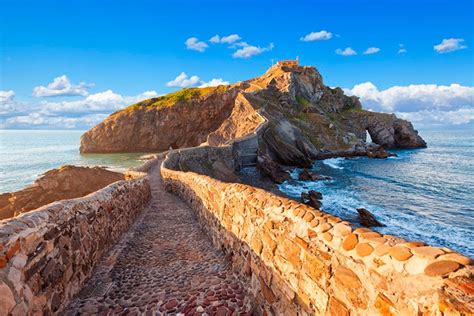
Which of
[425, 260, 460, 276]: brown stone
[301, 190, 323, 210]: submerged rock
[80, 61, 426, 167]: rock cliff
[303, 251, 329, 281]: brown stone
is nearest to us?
[425, 260, 460, 276]: brown stone

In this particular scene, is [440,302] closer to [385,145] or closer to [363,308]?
[363,308]

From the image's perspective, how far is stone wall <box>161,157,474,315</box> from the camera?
2242 mm

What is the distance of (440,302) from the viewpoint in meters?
2.10

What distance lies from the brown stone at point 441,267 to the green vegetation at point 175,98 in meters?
83.0

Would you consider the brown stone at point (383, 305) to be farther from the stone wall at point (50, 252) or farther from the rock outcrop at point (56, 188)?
the rock outcrop at point (56, 188)

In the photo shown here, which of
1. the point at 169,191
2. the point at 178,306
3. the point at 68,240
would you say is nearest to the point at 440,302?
the point at 178,306

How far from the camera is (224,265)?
21.9 ft

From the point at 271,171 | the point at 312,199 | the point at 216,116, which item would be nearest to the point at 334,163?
the point at 271,171

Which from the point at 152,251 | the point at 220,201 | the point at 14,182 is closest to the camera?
the point at 220,201

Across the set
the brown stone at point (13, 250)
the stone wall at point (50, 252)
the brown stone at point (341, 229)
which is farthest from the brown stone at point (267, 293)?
the brown stone at point (13, 250)

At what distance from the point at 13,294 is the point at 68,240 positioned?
1792mm

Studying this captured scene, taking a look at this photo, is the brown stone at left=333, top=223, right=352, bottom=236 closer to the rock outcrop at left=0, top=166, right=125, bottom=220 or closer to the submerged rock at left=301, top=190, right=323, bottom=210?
the submerged rock at left=301, top=190, right=323, bottom=210

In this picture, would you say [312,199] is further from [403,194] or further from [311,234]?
[311,234]

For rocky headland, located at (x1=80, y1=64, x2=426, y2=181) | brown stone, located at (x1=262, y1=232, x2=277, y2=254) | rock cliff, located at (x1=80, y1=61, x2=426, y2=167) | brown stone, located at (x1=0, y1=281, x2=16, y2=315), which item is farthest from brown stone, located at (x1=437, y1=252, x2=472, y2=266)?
rock cliff, located at (x1=80, y1=61, x2=426, y2=167)
